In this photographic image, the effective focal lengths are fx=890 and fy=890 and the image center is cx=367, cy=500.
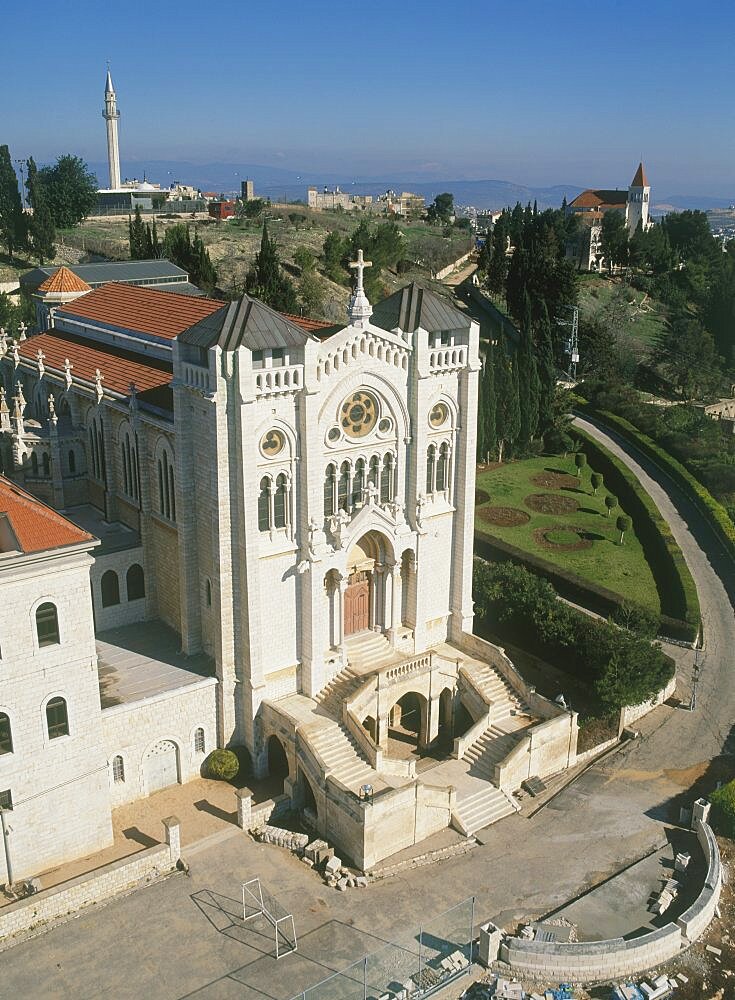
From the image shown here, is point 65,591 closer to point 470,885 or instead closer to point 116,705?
point 116,705

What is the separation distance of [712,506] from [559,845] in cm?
3265

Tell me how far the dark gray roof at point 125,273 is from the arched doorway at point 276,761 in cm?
4299

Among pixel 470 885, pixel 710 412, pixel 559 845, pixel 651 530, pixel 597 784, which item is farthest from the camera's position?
pixel 710 412

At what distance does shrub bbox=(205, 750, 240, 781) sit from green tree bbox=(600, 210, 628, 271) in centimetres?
10313

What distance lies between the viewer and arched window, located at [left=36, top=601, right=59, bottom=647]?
27000mm

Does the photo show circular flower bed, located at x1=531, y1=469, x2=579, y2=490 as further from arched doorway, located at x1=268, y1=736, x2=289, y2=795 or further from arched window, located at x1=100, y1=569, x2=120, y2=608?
arched window, located at x1=100, y1=569, x2=120, y2=608

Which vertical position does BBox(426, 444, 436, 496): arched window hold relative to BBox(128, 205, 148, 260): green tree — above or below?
below

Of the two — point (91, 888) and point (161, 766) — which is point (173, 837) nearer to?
point (91, 888)

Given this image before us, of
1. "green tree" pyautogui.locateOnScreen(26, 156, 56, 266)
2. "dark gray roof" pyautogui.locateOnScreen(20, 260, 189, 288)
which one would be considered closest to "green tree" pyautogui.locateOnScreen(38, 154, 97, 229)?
"green tree" pyautogui.locateOnScreen(26, 156, 56, 266)

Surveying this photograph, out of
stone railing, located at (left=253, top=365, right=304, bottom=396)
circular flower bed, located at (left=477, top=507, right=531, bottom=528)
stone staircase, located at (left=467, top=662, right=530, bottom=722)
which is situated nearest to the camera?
stone railing, located at (left=253, top=365, right=304, bottom=396)

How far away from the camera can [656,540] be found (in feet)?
173

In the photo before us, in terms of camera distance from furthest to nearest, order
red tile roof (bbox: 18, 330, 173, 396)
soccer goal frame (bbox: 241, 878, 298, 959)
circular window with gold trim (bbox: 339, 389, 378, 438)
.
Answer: red tile roof (bbox: 18, 330, 173, 396) → circular window with gold trim (bbox: 339, 389, 378, 438) → soccer goal frame (bbox: 241, 878, 298, 959)

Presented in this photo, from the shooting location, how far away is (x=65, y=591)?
27.3m

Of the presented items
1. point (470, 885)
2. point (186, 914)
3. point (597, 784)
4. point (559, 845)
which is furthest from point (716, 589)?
point (186, 914)
